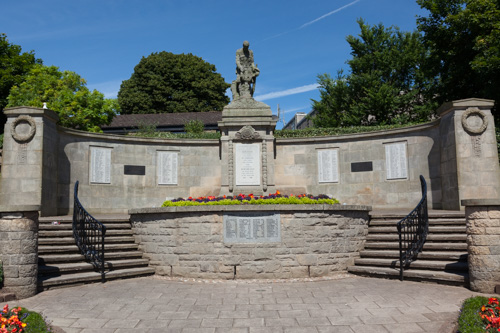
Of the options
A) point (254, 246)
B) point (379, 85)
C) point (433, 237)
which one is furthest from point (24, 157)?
point (379, 85)

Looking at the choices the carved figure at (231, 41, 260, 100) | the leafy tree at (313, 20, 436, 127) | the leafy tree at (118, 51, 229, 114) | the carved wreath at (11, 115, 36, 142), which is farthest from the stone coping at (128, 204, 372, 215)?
the leafy tree at (118, 51, 229, 114)

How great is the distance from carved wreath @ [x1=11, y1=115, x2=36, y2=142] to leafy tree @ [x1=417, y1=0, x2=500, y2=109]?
15.5 metres

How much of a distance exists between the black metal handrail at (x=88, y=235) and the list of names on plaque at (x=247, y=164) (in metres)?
5.45

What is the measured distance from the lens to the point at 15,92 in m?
23.3

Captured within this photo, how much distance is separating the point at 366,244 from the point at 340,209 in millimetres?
1414

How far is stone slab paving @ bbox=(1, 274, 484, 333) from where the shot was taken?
5.62 m

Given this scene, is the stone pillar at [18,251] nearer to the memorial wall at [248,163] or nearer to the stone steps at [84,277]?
the stone steps at [84,277]

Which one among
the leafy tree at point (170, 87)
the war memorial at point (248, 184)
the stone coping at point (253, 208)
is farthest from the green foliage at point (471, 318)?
the leafy tree at point (170, 87)

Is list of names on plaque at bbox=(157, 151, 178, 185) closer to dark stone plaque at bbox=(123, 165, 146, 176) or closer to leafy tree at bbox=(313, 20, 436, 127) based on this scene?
dark stone plaque at bbox=(123, 165, 146, 176)

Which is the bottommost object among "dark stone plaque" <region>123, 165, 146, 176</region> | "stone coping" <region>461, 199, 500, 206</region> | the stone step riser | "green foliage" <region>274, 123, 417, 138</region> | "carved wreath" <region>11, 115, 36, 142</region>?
the stone step riser

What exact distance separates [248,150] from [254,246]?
5.40 m

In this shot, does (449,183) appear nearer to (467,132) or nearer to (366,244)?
(467,132)

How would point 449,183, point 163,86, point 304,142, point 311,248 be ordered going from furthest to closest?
1. point 163,86
2. point 304,142
3. point 449,183
4. point 311,248

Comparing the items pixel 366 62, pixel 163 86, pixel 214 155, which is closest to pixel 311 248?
pixel 214 155
